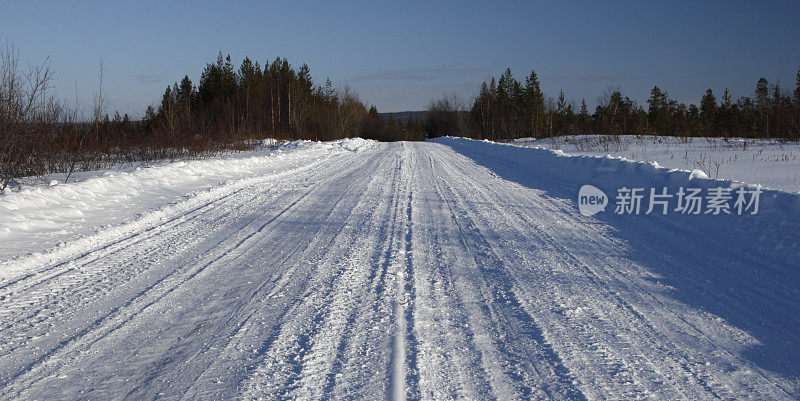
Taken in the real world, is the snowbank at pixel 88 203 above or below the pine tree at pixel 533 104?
below

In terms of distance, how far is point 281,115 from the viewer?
53.1 meters

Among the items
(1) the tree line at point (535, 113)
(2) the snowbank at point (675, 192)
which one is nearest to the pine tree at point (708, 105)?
(1) the tree line at point (535, 113)

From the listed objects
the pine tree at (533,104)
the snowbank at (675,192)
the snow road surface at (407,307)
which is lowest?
the snow road surface at (407,307)

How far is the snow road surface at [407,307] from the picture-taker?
8.93 feet

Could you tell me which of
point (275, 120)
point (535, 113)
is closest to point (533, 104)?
point (535, 113)

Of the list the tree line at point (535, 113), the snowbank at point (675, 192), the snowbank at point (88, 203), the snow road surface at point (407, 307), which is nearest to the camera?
the snow road surface at point (407, 307)

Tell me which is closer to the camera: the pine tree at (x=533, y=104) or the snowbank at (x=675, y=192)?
the snowbank at (x=675, y=192)

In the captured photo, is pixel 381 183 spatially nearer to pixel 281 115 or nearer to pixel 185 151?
pixel 185 151

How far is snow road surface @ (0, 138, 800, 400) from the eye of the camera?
272cm

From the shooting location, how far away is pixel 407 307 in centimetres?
379

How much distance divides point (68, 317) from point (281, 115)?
5184cm

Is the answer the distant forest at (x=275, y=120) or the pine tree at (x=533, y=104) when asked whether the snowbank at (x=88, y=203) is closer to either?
the distant forest at (x=275, y=120)

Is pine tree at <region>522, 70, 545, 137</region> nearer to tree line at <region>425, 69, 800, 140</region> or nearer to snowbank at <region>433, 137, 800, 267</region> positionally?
tree line at <region>425, 69, 800, 140</region>

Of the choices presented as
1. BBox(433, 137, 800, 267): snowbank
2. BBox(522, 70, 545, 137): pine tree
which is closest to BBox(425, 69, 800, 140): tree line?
BBox(522, 70, 545, 137): pine tree
